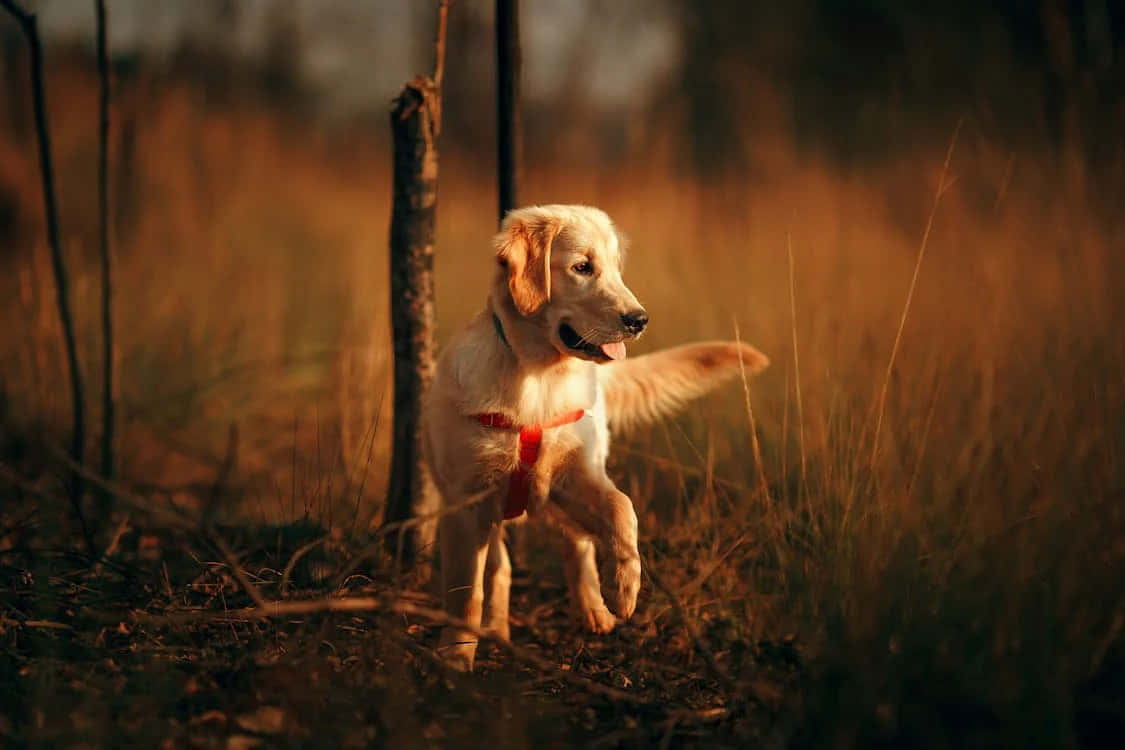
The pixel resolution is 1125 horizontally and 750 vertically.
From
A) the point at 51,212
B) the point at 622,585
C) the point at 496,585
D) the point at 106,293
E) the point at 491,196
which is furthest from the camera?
the point at 491,196

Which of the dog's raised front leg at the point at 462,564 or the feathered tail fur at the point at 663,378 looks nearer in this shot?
the dog's raised front leg at the point at 462,564

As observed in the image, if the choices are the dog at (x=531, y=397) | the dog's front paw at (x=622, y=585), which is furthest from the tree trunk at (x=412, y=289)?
the dog's front paw at (x=622, y=585)

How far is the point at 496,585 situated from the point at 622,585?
2.00 ft

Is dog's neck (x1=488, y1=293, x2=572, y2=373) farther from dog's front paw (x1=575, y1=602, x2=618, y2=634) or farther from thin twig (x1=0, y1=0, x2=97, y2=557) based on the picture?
thin twig (x1=0, y1=0, x2=97, y2=557)

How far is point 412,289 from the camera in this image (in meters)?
3.04

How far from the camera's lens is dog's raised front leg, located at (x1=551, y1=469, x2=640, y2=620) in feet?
7.63

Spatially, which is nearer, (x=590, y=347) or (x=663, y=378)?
(x=590, y=347)

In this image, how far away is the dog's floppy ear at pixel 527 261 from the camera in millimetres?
2525

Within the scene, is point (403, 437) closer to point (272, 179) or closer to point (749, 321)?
point (749, 321)

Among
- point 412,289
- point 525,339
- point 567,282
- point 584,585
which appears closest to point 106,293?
point 412,289

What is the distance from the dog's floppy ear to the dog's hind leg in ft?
2.25

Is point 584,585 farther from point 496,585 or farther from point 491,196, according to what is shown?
point 491,196

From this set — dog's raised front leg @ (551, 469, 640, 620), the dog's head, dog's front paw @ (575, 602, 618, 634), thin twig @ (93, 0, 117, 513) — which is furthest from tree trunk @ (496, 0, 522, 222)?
thin twig @ (93, 0, 117, 513)

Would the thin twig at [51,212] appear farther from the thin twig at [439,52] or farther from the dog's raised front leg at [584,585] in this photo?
the dog's raised front leg at [584,585]
